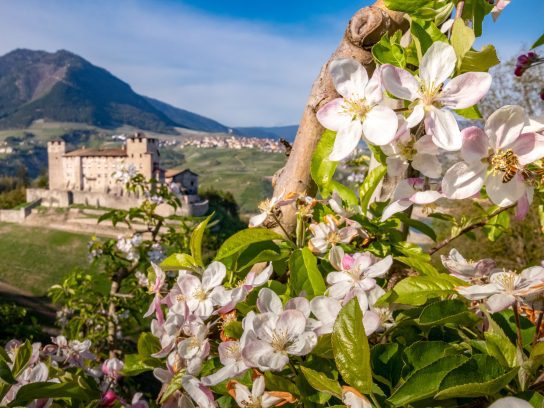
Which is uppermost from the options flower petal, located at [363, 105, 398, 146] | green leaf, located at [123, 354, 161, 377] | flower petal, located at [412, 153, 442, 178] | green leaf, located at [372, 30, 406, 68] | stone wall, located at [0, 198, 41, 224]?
green leaf, located at [372, 30, 406, 68]

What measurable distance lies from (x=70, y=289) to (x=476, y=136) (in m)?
4.67

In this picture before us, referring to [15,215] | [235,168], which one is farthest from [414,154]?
[235,168]

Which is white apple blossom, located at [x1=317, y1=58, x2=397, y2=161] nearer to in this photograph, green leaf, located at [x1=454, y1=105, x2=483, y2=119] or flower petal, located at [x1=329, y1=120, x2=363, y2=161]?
flower petal, located at [x1=329, y1=120, x2=363, y2=161]

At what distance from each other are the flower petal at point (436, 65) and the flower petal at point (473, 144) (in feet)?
0.35

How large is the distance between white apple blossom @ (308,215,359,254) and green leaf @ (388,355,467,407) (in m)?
0.44

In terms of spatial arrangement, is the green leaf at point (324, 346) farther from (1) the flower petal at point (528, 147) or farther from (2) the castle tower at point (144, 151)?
(2) the castle tower at point (144, 151)

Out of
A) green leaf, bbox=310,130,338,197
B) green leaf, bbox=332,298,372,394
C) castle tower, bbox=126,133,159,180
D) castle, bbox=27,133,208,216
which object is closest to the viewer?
green leaf, bbox=332,298,372,394

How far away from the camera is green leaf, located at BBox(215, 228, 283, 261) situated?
3.59 feet

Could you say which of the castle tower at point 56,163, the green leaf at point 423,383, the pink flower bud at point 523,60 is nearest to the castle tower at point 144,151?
the castle tower at point 56,163

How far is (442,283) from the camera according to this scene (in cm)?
87

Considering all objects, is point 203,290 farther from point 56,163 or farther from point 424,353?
point 56,163

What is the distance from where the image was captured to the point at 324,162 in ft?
3.62

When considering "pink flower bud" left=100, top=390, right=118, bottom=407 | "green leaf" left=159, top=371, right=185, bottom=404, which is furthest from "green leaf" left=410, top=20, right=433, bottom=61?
"pink flower bud" left=100, top=390, right=118, bottom=407

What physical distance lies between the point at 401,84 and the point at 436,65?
0.07 meters
